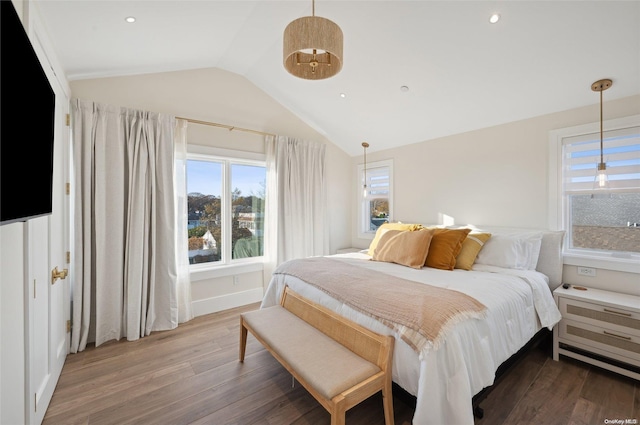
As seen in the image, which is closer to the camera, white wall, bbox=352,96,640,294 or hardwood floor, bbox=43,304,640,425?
hardwood floor, bbox=43,304,640,425

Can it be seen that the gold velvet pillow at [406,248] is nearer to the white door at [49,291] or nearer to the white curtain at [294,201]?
the white curtain at [294,201]

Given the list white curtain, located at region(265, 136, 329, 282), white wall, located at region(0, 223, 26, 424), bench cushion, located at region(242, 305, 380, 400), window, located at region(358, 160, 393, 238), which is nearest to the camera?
white wall, located at region(0, 223, 26, 424)

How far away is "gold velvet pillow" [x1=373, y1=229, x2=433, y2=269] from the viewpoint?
2604 mm

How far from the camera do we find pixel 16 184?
96 centimetres

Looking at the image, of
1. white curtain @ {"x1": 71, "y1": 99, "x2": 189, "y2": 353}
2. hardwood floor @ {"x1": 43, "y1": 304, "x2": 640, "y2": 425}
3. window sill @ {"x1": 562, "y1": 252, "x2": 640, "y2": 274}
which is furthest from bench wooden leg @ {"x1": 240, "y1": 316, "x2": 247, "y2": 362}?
window sill @ {"x1": 562, "y1": 252, "x2": 640, "y2": 274}

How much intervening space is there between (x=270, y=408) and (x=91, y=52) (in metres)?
3.05

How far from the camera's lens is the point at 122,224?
2717mm

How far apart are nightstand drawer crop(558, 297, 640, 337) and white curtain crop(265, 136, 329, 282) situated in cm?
287

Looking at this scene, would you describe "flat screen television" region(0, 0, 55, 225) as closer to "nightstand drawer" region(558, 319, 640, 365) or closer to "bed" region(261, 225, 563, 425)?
"bed" region(261, 225, 563, 425)

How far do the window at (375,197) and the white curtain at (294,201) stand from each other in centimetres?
71

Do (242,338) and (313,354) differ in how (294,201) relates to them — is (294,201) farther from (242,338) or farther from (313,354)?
(313,354)

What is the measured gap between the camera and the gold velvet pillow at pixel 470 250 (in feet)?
8.36

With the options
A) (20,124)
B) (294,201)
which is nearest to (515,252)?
(294,201)

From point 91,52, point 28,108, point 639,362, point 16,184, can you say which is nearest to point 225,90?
point 91,52
